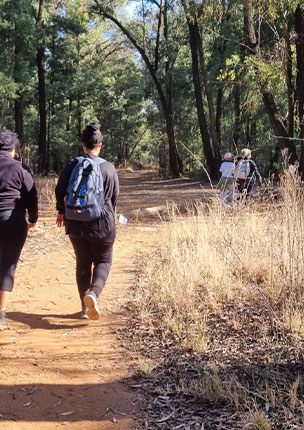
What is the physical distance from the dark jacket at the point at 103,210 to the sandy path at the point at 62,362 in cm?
93

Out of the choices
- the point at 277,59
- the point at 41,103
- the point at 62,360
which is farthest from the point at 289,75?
the point at 41,103

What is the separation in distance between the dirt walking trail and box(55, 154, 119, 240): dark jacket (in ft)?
3.07

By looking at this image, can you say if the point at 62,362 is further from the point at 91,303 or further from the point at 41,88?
the point at 41,88

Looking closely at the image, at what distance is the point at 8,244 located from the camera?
4121 mm

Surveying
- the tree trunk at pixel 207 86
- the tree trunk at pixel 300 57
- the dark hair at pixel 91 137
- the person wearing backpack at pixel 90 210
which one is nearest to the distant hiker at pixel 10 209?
the person wearing backpack at pixel 90 210

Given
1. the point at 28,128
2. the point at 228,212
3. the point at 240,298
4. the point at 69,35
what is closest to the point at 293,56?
the point at 228,212

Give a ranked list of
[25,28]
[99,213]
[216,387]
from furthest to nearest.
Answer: [25,28] < [99,213] < [216,387]

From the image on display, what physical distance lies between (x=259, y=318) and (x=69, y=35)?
28.7 meters

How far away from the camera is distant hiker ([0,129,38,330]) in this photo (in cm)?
407

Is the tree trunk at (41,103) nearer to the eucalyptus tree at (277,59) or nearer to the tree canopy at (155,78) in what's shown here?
the tree canopy at (155,78)

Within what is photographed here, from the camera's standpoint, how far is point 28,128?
110 feet

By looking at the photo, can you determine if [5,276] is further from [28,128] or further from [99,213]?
[28,128]

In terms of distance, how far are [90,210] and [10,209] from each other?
2.57 feet

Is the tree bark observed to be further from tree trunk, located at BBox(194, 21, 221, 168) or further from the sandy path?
the sandy path
